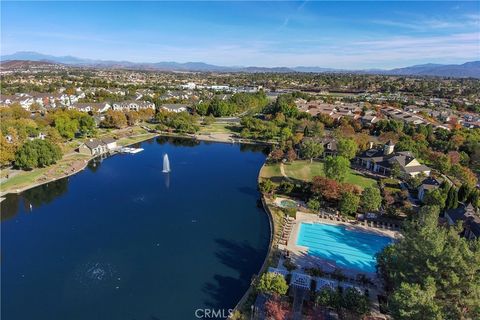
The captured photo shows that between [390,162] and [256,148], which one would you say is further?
[256,148]

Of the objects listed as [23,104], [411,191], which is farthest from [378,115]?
[23,104]

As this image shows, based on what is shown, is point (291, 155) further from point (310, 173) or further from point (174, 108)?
point (174, 108)

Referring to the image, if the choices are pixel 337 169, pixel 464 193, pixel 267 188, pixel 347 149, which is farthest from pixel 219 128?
pixel 464 193

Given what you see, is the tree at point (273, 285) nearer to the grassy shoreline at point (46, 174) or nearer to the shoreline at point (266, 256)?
the shoreline at point (266, 256)

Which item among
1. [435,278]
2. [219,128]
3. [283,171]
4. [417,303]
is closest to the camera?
[417,303]

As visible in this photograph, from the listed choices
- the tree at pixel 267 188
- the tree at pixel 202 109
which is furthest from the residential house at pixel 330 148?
the tree at pixel 202 109

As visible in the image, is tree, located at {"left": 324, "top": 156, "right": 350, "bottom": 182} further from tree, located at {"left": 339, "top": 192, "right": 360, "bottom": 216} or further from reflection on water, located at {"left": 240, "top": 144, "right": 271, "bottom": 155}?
reflection on water, located at {"left": 240, "top": 144, "right": 271, "bottom": 155}
